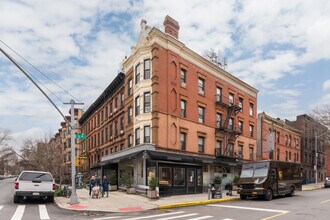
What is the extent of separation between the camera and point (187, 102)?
29891 millimetres

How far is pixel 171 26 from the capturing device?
2995 centimetres

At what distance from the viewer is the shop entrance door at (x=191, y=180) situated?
27.7 metres

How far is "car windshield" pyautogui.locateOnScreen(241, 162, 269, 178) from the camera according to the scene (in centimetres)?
2417

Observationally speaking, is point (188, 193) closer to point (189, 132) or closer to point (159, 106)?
point (189, 132)

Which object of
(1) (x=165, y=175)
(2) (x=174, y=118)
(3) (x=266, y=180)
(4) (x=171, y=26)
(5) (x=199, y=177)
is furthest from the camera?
(4) (x=171, y=26)

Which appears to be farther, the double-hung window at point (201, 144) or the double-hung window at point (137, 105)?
the double-hung window at point (201, 144)

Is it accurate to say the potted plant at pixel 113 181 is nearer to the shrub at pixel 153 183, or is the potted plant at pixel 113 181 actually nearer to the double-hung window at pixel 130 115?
the double-hung window at pixel 130 115

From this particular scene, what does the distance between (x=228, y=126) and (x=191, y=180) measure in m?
10.1

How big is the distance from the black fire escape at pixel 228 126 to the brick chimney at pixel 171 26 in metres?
8.66

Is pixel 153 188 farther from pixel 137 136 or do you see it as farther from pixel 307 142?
pixel 307 142

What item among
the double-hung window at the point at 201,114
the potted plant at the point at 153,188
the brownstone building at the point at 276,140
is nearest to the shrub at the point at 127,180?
the potted plant at the point at 153,188

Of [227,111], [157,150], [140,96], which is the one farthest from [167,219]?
[227,111]

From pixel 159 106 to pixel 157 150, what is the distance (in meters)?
3.68

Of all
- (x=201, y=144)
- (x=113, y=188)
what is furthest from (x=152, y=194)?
(x=201, y=144)
